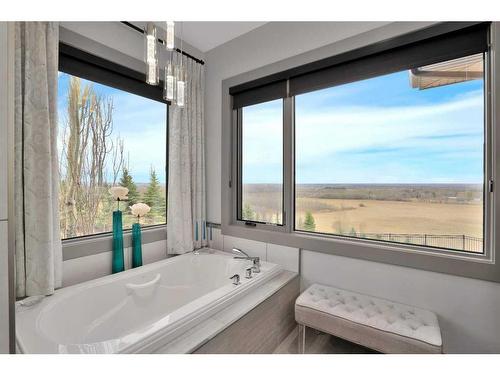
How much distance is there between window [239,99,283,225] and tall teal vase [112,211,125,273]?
1.14 meters

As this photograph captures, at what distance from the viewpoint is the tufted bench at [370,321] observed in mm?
1210

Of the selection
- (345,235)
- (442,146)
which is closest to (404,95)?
(442,146)

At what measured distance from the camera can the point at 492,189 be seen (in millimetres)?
1325

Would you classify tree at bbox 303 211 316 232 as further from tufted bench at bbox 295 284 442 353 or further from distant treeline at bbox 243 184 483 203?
tufted bench at bbox 295 284 442 353

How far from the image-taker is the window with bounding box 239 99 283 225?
2.22 meters

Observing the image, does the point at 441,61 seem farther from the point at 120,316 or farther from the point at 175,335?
the point at 120,316

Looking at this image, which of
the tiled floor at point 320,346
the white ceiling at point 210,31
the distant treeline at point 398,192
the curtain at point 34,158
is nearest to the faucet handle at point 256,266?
the tiled floor at point 320,346

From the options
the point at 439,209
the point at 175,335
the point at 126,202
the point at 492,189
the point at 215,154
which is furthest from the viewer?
the point at 215,154

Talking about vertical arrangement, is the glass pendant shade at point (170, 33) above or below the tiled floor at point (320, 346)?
above

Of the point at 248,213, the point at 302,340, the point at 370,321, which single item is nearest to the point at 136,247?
the point at 248,213

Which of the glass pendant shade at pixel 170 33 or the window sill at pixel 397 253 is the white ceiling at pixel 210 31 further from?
the window sill at pixel 397 253

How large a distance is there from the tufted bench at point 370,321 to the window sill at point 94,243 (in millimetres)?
1420

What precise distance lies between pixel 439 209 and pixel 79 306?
7.96 ft

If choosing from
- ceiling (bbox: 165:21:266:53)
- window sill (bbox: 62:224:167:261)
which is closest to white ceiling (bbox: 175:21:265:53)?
ceiling (bbox: 165:21:266:53)
